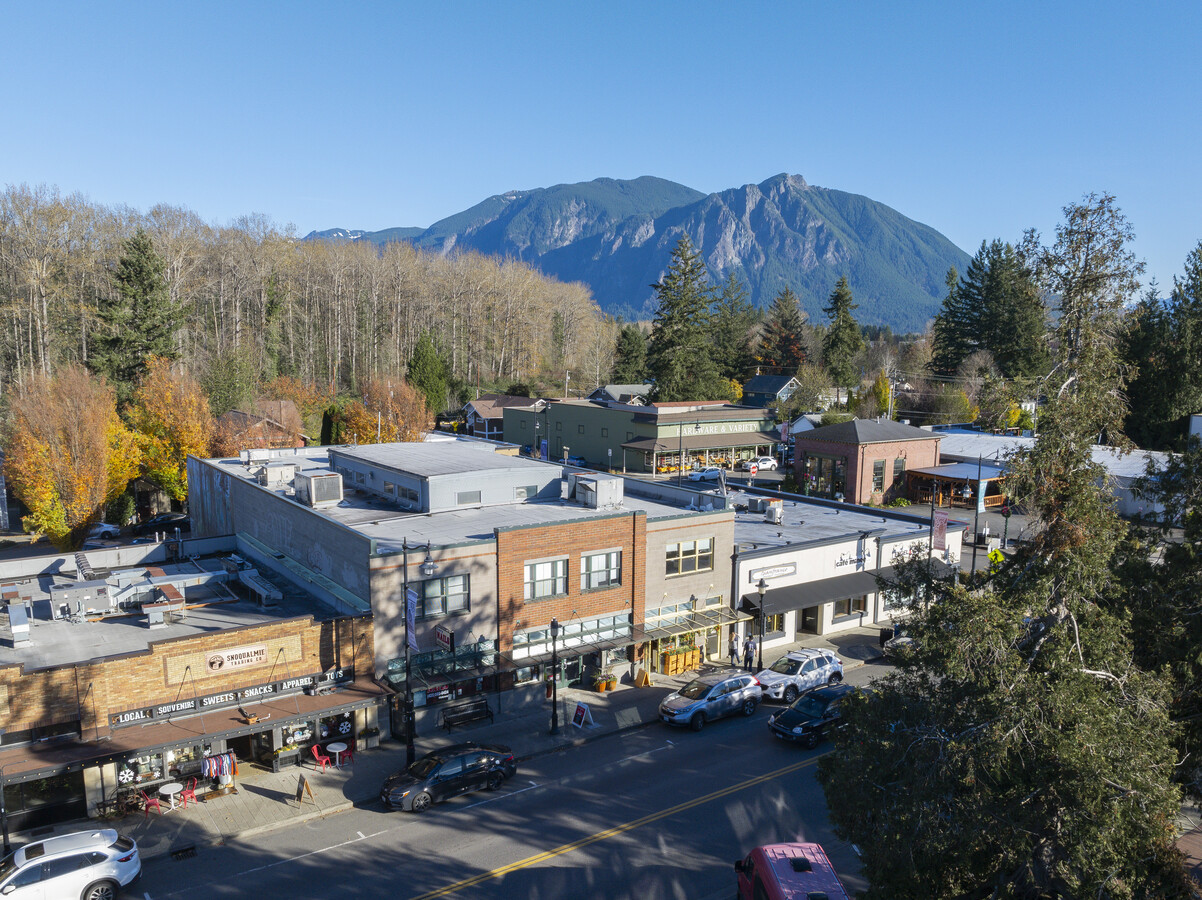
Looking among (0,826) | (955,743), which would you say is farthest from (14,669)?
(955,743)

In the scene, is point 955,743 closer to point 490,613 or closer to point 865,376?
point 490,613

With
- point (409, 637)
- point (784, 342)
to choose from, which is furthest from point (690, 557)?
point (784, 342)

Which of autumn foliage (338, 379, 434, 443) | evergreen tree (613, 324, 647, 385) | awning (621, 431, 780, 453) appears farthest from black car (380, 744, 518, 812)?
evergreen tree (613, 324, 647, 385)

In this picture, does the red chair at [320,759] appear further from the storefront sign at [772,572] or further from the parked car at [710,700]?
the storefront sign at [772,572]

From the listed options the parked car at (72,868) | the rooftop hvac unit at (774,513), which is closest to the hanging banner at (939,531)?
the rooftop hvac unit at (774,513)

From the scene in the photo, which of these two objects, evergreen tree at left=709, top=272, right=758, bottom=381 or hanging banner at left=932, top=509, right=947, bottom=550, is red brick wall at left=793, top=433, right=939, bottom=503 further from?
evergreen tree at left=709, top=272, right=758, bottom=381

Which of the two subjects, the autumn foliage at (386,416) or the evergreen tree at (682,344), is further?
the evergreen tree at (682,344)
